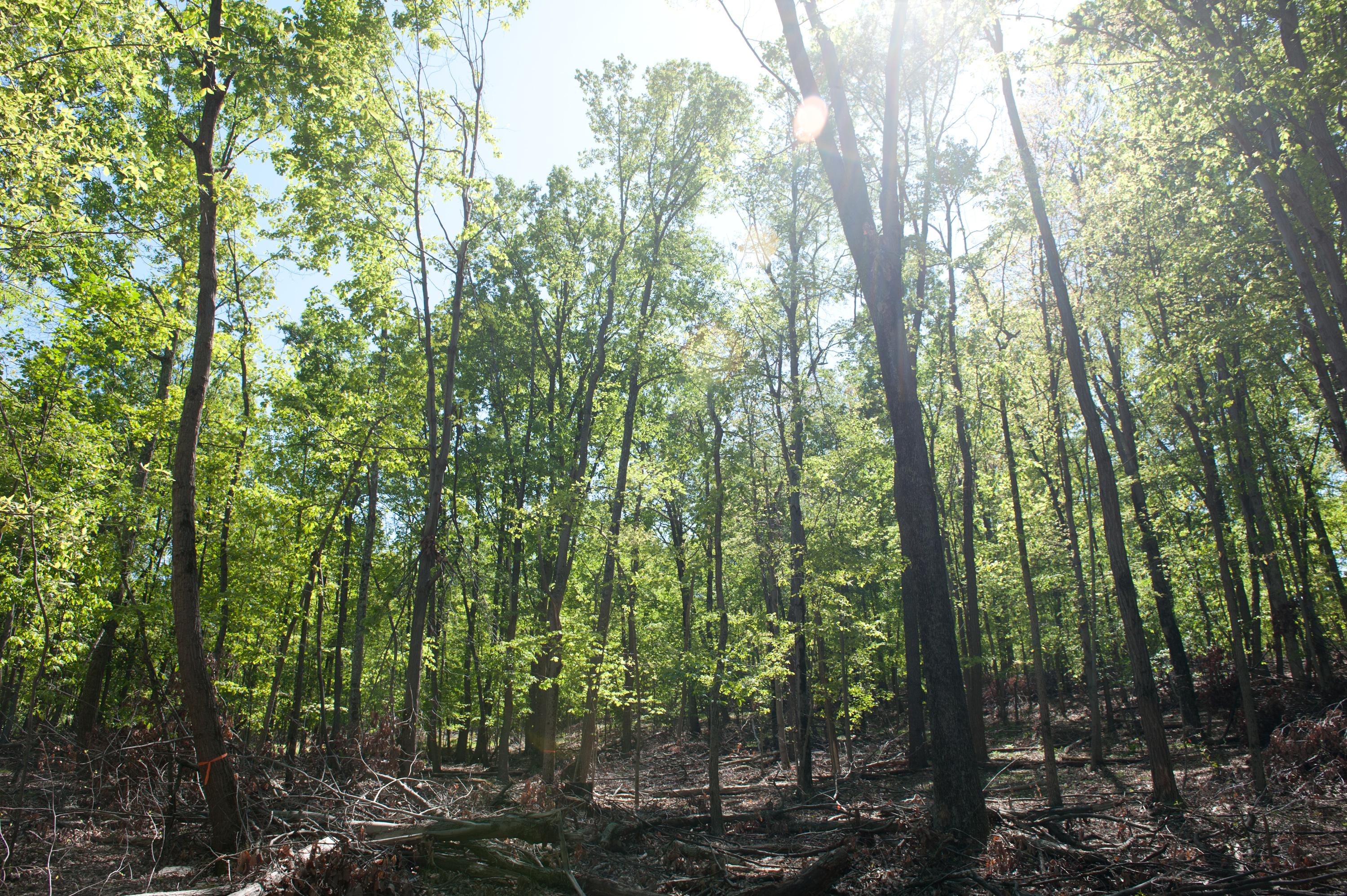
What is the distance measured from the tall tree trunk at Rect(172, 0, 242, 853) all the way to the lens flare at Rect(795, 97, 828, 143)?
6874 millimetres

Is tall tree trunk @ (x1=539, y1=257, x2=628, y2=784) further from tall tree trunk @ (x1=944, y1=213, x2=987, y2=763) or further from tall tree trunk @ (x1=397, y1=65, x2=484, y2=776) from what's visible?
tall tree trunk @ (x1=944, y1=213, x2=987, y2=763)

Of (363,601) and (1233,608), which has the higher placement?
(363,601)

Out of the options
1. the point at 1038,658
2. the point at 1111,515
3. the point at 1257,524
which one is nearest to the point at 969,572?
the point at 1038,658

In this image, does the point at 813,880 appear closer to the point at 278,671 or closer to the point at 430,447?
the point at 430,447

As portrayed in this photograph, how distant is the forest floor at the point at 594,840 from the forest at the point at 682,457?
0.08 metres

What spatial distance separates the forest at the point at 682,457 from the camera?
7.20m

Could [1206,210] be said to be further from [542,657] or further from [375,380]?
[375,380]

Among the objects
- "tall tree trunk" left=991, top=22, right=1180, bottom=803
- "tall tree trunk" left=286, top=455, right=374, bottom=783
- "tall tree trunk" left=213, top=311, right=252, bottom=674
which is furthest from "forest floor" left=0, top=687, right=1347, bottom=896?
"tall tree trunk" left=286, top=455, right=374, bottom=783

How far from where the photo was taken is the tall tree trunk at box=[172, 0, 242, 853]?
21.8 ft

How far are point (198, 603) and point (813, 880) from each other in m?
6.63

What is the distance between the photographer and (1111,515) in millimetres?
10047

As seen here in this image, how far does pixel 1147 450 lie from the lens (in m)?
20.7

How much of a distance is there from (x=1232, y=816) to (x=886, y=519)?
1628 cm

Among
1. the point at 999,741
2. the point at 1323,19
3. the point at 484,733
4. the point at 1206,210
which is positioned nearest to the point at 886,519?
the point at 999,741
